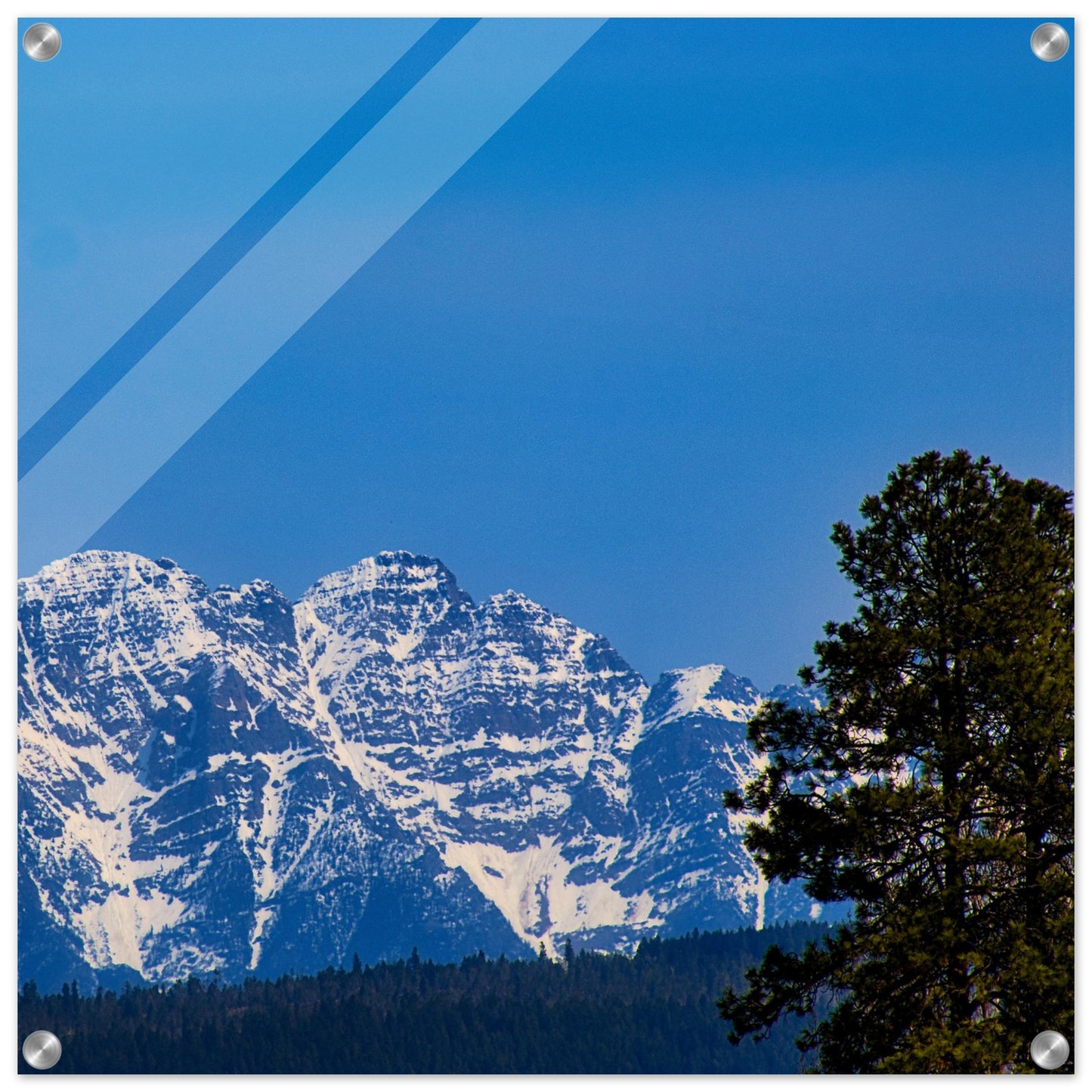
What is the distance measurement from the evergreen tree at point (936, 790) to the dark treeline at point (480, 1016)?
3981 centimetres

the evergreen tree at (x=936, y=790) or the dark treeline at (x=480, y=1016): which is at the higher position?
the evergreen tree at (x=936, y=790)

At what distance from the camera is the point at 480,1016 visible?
310ft

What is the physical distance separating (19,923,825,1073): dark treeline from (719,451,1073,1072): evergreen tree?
3981 centimetres

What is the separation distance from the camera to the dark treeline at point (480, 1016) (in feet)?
228

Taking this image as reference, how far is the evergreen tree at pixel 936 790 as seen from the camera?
37.5 ft

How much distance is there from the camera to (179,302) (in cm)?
1392

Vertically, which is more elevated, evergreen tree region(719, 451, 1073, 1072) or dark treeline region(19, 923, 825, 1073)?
evergreen tree region(719, 451, 1073, 1072)

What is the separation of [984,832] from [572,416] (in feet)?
21.3

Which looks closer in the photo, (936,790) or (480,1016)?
(936,790)

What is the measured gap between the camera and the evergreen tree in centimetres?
1144

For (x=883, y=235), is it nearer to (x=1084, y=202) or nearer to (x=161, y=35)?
(x=1084, y=202)

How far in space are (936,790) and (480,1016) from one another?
8672 centimetres

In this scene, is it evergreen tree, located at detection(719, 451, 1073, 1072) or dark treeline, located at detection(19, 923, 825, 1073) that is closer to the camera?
evergreen tree, located at detection(719, 451, 1073, 1072)

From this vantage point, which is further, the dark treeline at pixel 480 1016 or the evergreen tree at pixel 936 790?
the dark treeline at pixel 480 1016
